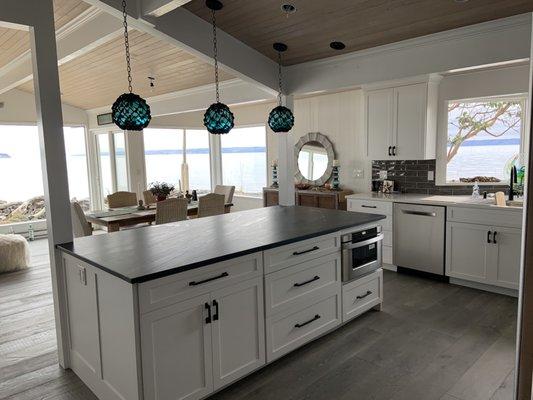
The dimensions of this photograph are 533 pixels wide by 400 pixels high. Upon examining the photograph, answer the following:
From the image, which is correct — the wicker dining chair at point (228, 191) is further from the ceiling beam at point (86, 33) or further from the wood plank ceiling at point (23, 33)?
the wood plank ceiling at point (23, 33)

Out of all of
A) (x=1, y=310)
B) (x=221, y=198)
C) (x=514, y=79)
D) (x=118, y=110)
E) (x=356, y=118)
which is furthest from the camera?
(x=356, y=118)

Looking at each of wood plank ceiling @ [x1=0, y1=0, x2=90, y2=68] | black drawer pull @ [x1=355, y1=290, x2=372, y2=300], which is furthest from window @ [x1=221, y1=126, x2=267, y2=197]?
black drawer pull @ [x1=355, y1=290, x2=372, y2=300]

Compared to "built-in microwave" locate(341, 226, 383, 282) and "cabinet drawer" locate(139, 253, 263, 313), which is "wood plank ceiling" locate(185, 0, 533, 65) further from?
"cabinet drawer" locate(139, 253, 263, 313)

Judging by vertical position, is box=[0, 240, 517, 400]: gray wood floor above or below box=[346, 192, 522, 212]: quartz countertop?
below

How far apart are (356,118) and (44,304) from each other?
474cm

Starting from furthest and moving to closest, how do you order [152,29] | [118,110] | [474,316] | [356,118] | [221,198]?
[356,118]
[221,198]
[474,316]
[152,29]
[118,110]

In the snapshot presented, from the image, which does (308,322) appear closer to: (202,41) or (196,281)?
(196,281)

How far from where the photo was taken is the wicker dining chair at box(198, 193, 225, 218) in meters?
5.19

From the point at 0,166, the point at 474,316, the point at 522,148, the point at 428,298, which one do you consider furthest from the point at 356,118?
the point at 0,166

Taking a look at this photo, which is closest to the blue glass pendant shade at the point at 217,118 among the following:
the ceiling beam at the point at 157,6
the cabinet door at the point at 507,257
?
the ceiling beam at the point at 157,6

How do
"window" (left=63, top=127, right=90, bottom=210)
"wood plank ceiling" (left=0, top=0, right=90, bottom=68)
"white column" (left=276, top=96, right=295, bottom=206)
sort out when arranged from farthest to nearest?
"window" (left=63, top=127, right=90, bottom=210) → "white column" (left=276, top=96, right=295, bottom=206) → "wood plank ceiling" (left=0, top=0, right=90, bottom=68)

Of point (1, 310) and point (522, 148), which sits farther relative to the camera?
point (522, 148)

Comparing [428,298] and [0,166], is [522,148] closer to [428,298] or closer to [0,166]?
[428,298]

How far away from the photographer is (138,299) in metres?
1.97
